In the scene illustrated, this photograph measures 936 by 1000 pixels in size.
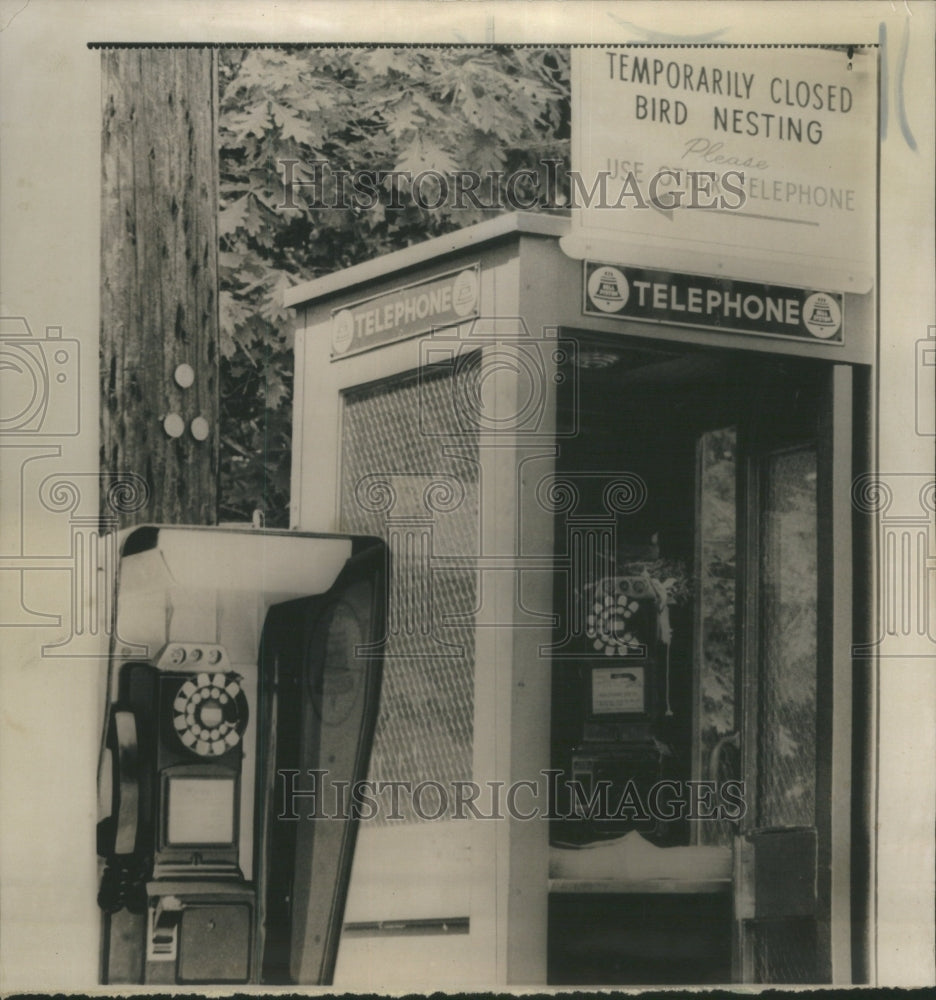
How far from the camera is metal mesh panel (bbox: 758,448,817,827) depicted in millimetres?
4195

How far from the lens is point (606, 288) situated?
161 inches

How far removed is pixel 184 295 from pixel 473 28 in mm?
1133

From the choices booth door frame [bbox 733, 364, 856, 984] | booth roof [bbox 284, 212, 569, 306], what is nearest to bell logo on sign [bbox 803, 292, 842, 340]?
booth door frame [bbox 733, 364, 856, 984]

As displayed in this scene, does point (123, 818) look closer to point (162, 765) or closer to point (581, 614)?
point (162, 765)

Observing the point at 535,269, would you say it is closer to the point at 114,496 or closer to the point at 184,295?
A: the point at 184,295

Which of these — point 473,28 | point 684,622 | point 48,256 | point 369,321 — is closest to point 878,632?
point 684,622

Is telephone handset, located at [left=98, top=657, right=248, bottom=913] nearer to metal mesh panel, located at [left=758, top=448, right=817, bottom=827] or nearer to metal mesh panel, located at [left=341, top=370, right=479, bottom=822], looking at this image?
metal mesh panel, located at [left=341, top=370, right=479, bottom=822]

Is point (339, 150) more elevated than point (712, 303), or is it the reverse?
point (339, 150)

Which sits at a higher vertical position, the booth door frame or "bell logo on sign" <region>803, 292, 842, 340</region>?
"bell logo on sign" <region>803, 292, 842, 340</region>

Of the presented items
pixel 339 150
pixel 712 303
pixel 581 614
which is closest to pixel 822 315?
pixel 712 303

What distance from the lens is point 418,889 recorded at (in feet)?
13.4

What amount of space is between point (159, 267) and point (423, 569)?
3.78 feet

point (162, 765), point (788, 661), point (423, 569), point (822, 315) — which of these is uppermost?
point (822, 315)

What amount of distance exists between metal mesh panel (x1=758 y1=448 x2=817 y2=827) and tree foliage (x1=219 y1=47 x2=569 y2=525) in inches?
47.1
